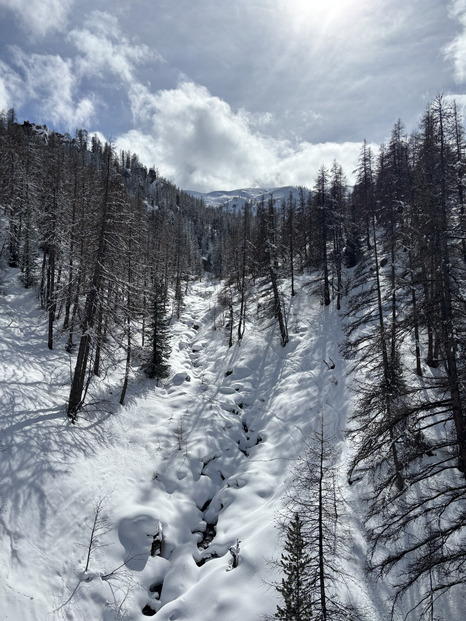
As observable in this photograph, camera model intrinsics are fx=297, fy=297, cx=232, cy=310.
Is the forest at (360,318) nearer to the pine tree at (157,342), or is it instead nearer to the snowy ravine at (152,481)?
the pine tree at (157,342)

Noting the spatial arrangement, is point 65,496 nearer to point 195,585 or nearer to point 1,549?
point 1,549

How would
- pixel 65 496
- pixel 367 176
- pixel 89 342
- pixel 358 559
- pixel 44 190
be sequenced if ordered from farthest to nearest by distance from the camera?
1. pixel 367 176
2. pixel 44 190
3. pixel 89 342
4. pixel 65 496
5. pixel 358 559

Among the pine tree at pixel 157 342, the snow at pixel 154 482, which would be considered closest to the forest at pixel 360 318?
the pine tree at pixel 157 342

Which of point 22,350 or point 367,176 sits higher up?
point 367,176

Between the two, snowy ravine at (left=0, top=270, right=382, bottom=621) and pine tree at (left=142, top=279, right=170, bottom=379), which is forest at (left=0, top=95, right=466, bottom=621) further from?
snowy ravine at (left=0, top=270, right=382, bottom=621)

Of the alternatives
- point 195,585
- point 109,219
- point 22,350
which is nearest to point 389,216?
point 109,219

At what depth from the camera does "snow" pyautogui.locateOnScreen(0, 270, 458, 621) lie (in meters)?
9.65

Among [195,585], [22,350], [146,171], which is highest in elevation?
[146,171]

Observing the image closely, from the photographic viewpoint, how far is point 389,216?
15.6 metres

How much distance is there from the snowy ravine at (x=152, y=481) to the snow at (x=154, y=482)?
55 millimetres

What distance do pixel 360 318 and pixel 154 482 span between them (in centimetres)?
1299

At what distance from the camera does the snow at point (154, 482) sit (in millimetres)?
9648

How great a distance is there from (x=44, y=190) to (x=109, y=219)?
10.5m

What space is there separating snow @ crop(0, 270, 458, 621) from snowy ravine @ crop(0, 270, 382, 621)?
6cm
